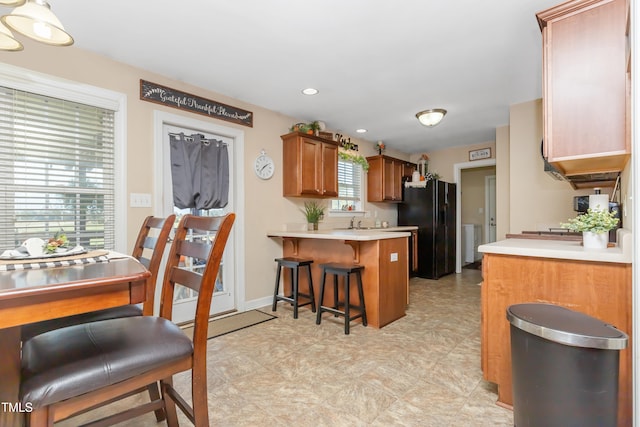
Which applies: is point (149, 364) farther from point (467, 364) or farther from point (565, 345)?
point (467, 364)

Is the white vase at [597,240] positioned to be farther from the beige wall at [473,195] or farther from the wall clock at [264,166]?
the beige wall at [473,195]

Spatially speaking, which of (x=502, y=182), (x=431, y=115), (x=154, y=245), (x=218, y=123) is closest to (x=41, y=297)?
(x=154, y=245)

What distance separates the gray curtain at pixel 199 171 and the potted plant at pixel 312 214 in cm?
123

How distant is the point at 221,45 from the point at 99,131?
125cm

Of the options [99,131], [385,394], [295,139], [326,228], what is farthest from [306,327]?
[99,131]

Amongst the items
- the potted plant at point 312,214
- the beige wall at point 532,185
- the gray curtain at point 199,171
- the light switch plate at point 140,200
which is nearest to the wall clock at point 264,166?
the gray curtain at point 199,171

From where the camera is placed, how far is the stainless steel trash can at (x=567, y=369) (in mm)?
1147

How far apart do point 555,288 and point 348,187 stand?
3757 millimetres

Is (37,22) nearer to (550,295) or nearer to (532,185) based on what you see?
(550,295)

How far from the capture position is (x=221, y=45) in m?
2.42

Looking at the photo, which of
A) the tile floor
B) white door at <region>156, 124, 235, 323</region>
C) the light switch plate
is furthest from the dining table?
white door at <region>156, 124, 235, 323</region>

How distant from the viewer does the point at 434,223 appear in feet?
17.6

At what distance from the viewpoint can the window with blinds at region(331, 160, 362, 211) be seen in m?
5.00

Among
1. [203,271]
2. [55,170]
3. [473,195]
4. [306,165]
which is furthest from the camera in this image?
[473,195]
